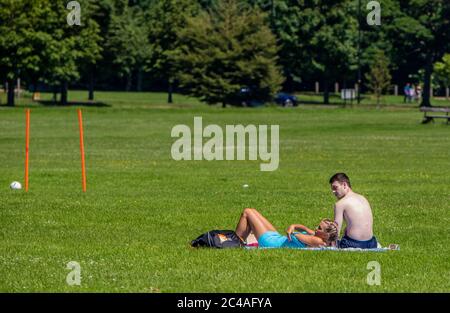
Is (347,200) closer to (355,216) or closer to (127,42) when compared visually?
(355,216)

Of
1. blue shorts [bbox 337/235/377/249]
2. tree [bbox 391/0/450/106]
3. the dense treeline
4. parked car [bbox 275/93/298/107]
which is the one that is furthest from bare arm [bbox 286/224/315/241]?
tree [bbox 391/0/450/106]

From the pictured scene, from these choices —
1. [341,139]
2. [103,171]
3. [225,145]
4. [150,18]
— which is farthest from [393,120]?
[150,18]

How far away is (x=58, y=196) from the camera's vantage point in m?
25.5

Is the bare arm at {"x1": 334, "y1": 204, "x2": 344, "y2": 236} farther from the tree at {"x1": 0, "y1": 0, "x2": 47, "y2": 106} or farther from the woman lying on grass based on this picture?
the tree at {"x1": 0, "y1": 0, "x2": 47, "y2": 106}

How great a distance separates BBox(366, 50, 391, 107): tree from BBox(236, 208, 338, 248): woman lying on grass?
271 ft

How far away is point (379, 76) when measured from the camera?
4067 inches

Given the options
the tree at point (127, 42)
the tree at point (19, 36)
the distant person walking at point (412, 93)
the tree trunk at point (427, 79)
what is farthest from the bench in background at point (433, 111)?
the distant person walking at point (412, 93)

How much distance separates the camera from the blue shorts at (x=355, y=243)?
16.7 metres

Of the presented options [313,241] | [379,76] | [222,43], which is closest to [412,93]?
[379,76]

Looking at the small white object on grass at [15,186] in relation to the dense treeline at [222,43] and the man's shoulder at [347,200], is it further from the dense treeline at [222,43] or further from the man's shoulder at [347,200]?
the dense treeline at [222,43]

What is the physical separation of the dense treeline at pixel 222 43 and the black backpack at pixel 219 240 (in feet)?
232

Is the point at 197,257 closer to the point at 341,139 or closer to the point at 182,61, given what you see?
the point at 341,139

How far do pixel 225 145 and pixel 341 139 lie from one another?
21.9ft

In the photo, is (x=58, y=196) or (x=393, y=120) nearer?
(x=58, y=196)
